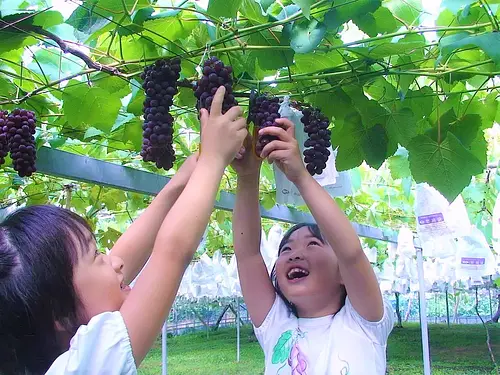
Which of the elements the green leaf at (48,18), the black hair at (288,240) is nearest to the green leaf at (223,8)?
the green leaf at (48,18)

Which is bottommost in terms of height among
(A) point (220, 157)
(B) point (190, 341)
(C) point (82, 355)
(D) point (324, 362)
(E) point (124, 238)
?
(B) point (190, 341)

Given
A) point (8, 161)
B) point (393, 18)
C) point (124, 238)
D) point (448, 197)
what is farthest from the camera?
point (8, 161)

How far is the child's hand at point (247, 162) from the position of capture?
49.6 inches

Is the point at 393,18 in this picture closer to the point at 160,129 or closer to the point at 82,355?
the point at 160,129

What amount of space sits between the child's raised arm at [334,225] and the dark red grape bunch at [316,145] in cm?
2

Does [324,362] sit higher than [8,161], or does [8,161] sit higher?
[8,161]

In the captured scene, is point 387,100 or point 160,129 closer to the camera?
point 160,129

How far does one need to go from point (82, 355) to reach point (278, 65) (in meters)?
0.73

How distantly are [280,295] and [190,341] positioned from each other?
1728cm

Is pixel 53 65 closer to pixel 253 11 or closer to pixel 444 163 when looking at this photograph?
pixel 253 11

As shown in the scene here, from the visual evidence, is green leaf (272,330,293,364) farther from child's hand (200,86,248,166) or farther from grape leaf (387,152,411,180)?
grape leaf (387,152,411,180)

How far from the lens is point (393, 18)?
4.06ft

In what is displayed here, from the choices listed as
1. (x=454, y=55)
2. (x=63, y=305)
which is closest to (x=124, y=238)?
(x=63, y=305)

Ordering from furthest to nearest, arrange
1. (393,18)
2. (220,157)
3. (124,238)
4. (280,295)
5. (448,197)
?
(280,295) < (448,197) < (124,238) < (393,18) < (220,157)
